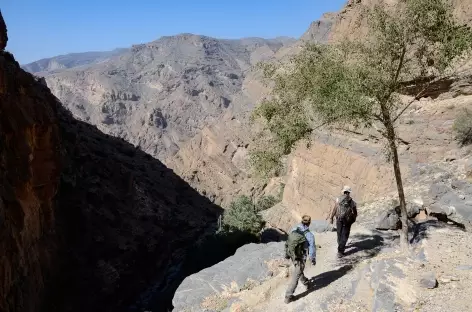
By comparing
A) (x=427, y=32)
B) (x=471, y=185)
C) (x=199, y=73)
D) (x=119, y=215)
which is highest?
(x=199, y=73)

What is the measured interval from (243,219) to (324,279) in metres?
28.2

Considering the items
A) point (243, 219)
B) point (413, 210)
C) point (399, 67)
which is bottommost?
point (243, 219)

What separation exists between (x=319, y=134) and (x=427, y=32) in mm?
21154

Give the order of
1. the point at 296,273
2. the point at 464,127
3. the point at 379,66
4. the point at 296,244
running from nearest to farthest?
1. the point at 296,244
2. the point at 296,273
3. the point at 379,66
4. the point at 464,127

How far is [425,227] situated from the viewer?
13742mm

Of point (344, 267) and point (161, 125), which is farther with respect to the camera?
point (161, 125)

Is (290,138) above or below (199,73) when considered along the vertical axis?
below

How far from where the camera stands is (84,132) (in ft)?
188

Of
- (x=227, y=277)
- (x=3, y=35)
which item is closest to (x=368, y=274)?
(x=227, y=277)

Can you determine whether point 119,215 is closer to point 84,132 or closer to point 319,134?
point 84,132

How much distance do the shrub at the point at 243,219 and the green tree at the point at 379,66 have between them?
1076 inches

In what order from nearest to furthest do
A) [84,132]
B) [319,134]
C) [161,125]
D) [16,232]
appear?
1. [16,232]
2. [319,134]
3. [84,132]
4. [161,125]

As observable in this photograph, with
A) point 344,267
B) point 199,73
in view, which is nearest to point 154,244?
point 344,267

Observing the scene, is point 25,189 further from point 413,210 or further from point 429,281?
point 429,281
